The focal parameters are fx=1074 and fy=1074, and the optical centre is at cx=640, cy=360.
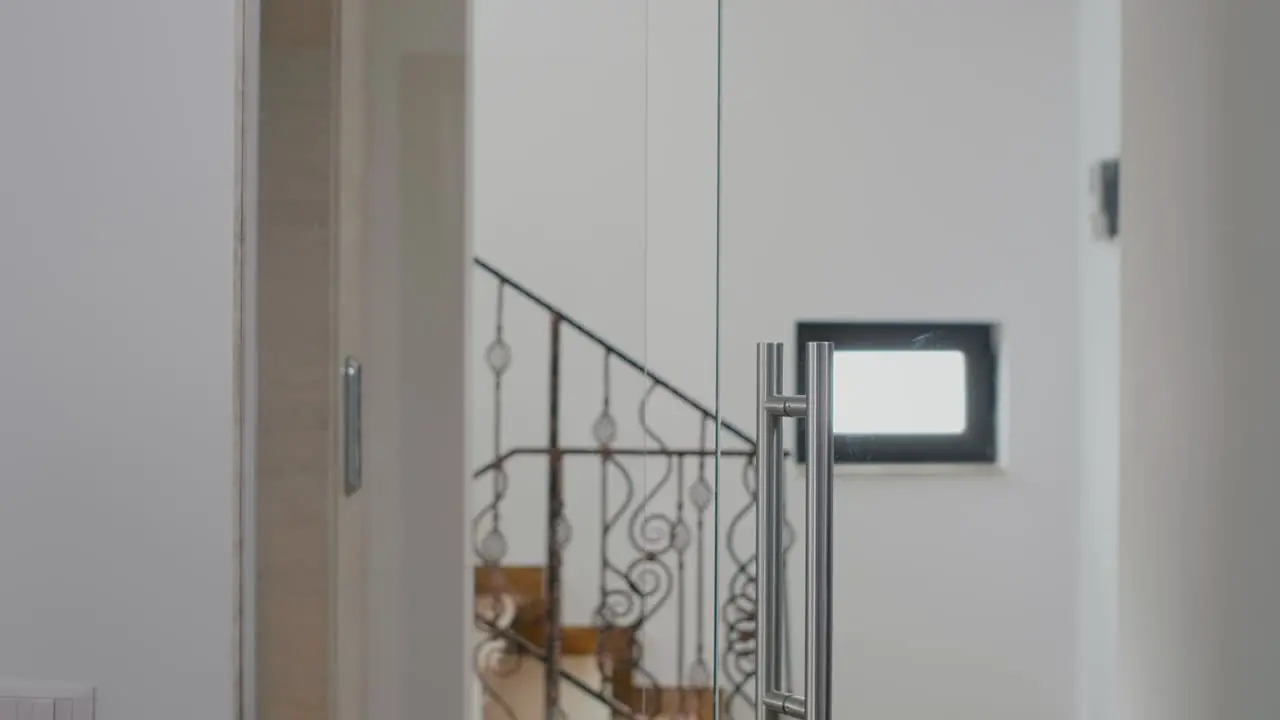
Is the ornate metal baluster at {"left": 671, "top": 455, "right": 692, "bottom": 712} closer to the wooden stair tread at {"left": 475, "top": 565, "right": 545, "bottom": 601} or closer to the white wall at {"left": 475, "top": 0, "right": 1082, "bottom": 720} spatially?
the white wall at {"left": 475, "top": 0, "right": 1082, "bottom": 720}

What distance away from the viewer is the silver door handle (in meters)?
0.84

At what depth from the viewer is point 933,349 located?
794 mm

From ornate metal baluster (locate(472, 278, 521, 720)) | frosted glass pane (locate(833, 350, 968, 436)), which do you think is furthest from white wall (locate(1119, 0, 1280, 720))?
ornate metal baluster (locate(472, 278, 521, 720))

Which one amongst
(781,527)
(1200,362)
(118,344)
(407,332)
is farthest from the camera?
(407,332)

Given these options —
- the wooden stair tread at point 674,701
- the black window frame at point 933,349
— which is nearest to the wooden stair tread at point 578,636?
the wooden stair tread at point 674,701

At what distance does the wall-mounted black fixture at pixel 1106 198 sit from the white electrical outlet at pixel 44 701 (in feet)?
3.27

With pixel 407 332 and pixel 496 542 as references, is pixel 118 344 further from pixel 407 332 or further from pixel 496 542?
pixel 496 542

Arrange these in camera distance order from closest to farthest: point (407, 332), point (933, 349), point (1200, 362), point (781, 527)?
1. point (1200, 362)
2. point (933, 349)
3. point (781, 527)
4. point (407, 332)

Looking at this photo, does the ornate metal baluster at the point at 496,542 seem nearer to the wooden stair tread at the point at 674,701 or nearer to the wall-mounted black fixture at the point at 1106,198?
the wooden stair tread at the point at 674,701

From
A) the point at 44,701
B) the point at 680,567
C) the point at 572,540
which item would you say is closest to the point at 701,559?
the point at 680,567

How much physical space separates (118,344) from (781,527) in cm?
66

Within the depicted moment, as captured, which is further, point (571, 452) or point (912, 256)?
point (571, 452)

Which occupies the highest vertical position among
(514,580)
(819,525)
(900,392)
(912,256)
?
(912,256)

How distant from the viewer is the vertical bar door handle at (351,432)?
3.73 ft
